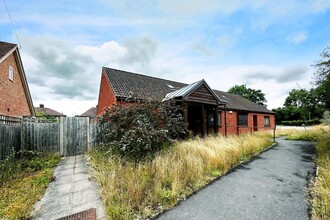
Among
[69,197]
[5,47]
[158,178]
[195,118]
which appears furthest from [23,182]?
[195,118]

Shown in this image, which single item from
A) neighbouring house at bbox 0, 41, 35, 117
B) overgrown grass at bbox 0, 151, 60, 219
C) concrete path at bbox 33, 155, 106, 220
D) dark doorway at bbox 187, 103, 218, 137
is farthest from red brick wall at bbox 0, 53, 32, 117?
dark doorway at bbox 187, 103, 218, 137

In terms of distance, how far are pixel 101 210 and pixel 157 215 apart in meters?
1.15

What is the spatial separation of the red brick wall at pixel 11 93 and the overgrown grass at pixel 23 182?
256 inches

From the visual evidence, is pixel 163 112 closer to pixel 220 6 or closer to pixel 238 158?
pixel 238 158

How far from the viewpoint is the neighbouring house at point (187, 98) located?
453 inches

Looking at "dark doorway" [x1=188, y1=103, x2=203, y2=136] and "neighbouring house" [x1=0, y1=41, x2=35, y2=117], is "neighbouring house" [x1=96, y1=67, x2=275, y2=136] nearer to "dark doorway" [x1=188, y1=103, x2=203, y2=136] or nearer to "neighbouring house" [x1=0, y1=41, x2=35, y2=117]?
"dark doorway" [x1=188, y1=103, x2=203, y2=136]

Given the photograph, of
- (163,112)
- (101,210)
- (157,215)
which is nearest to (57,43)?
(163,112)

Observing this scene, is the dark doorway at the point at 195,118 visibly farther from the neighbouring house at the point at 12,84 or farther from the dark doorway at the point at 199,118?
the neighbouring house at the point at 12,84

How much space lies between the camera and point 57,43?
9977mm

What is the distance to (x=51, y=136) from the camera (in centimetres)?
879

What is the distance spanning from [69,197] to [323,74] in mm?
14144

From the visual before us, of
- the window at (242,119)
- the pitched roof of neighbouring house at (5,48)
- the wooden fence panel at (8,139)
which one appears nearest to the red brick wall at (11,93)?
the pitched roof of neighbouring house at (5,48)

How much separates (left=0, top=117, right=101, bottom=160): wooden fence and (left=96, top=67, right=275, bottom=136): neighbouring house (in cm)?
167

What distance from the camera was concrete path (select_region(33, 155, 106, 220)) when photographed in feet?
11.8
